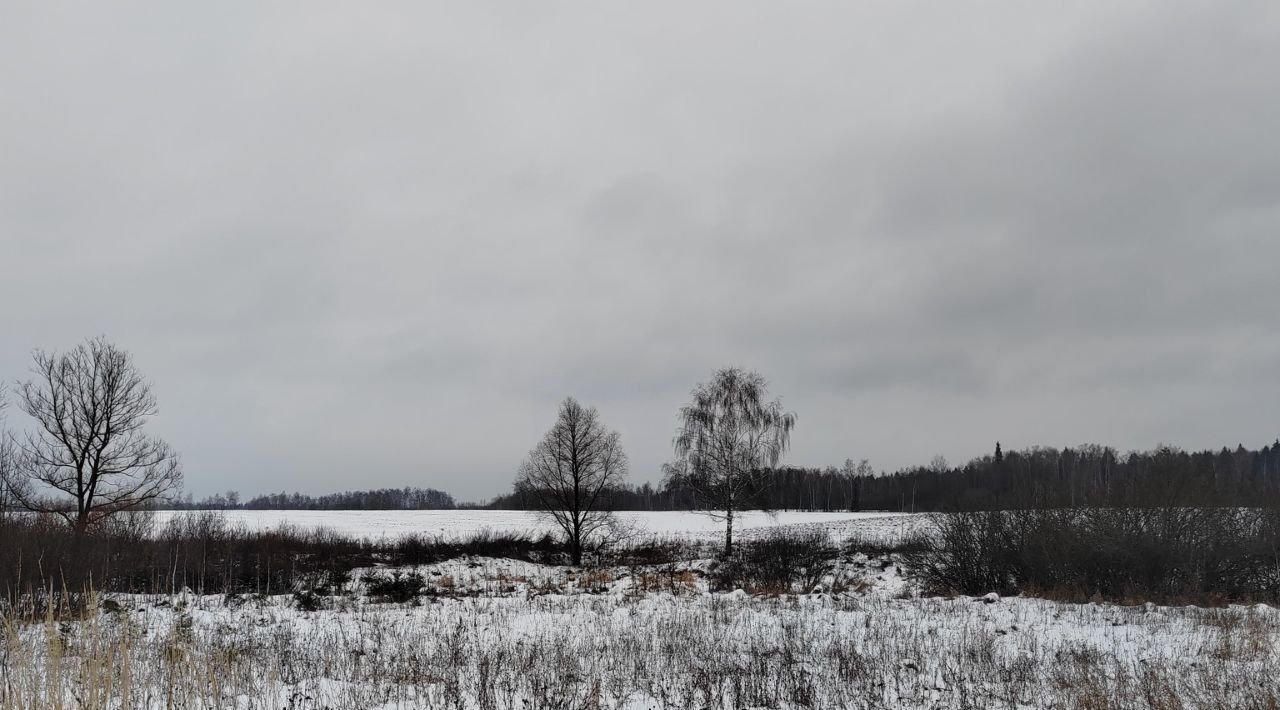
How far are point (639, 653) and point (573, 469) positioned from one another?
2306 cm

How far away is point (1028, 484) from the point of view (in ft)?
80.9

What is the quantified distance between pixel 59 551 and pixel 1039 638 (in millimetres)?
23517

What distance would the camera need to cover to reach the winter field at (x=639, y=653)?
8.15 meters

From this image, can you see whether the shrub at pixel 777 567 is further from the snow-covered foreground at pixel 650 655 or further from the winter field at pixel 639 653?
the snow-covered foreground at pixel 650 655

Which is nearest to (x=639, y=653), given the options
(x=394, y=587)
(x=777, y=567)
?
(x=394, y=587)

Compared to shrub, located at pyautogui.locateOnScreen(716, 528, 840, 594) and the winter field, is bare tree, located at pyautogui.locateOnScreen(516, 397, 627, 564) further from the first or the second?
the winter field

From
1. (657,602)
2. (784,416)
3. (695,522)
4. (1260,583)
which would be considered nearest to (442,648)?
(657,602)

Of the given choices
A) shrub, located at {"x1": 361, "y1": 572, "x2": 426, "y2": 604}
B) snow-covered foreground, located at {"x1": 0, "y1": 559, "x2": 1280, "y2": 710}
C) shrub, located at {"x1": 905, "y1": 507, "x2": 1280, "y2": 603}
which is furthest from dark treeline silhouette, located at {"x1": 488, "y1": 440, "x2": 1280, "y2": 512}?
shrub, located at {"x1": 361, "y1": 572, "x2": 426, "y2": 604}

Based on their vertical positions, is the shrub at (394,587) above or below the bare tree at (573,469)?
below

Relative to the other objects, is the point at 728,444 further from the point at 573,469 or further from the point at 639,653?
the point at 639,653

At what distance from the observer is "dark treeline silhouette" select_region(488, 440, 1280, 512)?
21.6 m

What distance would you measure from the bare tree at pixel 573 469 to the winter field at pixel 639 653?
14.0m

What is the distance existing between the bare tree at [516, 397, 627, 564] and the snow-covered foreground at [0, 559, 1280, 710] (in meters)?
15.5

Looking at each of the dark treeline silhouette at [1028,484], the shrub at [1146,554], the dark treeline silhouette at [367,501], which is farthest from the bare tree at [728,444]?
the dark treeline silhouette at [367,501]
